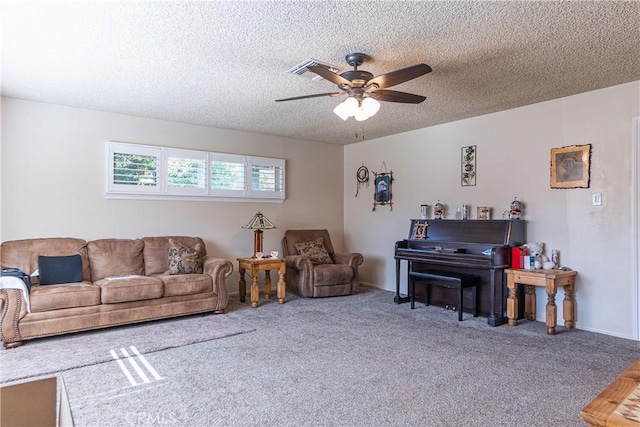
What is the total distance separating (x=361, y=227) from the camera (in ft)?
22.1

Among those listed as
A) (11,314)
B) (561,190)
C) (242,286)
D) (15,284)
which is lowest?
(242,286)

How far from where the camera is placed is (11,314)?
132 inches

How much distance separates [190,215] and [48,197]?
64.4 inches

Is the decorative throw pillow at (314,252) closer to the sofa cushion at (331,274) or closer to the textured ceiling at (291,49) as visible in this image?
the sofa cushion at (331,274)

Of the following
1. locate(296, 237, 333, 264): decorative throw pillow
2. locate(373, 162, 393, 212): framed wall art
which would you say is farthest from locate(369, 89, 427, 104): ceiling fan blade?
locate(296, 237, 333, 264): decorative throw pillow

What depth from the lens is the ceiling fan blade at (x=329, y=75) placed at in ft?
9.12

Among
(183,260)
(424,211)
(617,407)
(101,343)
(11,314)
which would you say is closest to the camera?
(617,407)

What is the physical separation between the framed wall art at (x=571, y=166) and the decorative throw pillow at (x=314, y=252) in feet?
10.2

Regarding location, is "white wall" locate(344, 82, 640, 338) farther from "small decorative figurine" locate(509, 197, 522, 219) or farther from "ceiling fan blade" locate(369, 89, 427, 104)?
"ceiling fan blade" locate(369, 89, 427, 104)

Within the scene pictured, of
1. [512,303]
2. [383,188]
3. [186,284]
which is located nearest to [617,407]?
[512,303]

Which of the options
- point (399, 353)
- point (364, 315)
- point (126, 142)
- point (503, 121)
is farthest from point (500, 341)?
point (126, 142)

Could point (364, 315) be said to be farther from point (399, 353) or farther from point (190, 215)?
point (190, 215)

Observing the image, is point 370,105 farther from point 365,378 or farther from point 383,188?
point 383,188

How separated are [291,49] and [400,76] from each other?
0.86 metres
